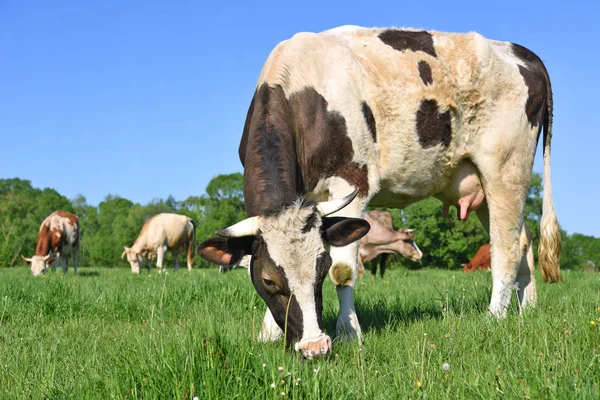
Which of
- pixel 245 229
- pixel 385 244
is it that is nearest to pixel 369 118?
pixel 245 229

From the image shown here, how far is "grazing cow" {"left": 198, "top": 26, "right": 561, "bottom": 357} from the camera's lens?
4.41 meters

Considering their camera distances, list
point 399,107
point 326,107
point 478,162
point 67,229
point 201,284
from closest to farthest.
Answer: point 326,107 < point 399,107 < point 478,162 < point 201,284 < point 67,229

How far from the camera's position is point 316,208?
4.50 metres

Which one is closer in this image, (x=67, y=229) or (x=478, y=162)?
(x=478, y=162)

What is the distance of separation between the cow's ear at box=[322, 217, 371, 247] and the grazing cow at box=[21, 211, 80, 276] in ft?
64.9

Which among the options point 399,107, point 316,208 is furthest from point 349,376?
Answer: point 399,107

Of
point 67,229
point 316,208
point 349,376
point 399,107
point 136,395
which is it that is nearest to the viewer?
point 136,395

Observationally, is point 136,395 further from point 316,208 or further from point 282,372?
point 316,208

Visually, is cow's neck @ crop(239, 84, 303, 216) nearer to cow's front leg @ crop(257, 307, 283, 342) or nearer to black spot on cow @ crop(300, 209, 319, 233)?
black spot on cow @ crop(300, 209, 319, 233)

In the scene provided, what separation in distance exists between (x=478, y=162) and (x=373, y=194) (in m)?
1.66

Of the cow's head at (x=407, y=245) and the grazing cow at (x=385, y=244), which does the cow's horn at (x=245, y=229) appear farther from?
the cow's head at (x=407, y=245)

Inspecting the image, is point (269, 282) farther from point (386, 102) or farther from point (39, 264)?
point (39, 264)

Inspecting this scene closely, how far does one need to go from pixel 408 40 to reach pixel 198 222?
7003cm

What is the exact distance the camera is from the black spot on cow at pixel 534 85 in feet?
22.9
